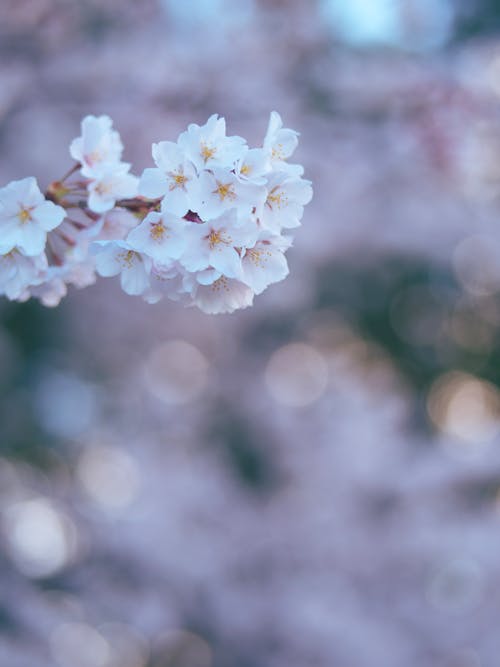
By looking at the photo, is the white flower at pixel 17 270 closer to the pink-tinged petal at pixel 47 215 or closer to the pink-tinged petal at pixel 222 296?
the pink-tinged petal at pixel 47 215

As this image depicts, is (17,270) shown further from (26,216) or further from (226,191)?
(226,191)

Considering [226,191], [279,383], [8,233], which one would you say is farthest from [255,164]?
[279,383]

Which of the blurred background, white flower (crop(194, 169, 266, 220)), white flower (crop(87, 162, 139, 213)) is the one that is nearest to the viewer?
white flower (crop(194, 169, 266, 220))

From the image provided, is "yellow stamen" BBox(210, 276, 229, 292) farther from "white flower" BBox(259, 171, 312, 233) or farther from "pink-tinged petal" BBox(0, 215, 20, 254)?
"pink-tinged petal" BBox(0, 215, 20, 254)

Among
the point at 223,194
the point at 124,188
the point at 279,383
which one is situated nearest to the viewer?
the point at 223,194

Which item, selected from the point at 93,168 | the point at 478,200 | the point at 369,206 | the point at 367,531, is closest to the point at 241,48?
the point at 369,206

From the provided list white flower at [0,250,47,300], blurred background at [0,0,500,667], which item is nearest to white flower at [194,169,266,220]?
white flower at [0,250,47,300]

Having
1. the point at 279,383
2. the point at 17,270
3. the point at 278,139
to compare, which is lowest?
the point at 17,270
